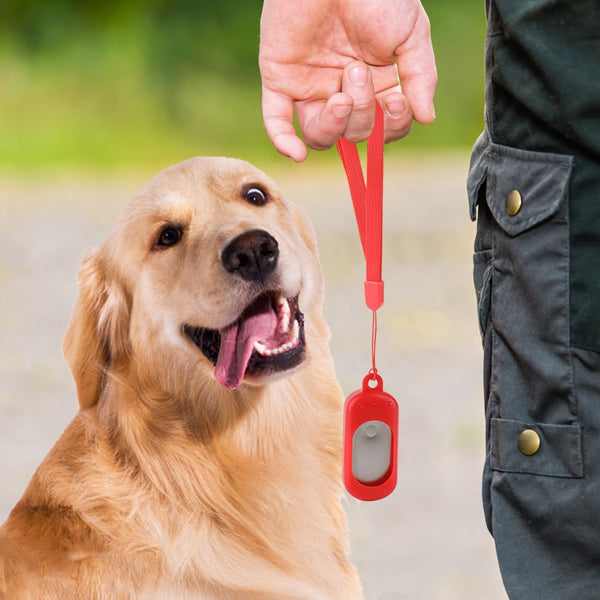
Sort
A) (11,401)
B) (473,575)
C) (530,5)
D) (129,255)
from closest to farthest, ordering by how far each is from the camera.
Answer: (530,5)
(129,255)
(473,575)
(11,401)

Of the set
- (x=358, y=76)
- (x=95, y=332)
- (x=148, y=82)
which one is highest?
(x=148, y=82)

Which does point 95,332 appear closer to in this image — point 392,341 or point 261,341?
point 261,341

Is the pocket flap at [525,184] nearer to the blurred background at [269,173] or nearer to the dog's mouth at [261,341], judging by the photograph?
the dog's mouth at [261,341]

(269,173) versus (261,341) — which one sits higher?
(269,173)

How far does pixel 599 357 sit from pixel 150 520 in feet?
2.17

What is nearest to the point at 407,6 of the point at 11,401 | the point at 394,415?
the point at 394,415

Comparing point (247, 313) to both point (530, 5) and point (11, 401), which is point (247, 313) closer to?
point (530, 5)

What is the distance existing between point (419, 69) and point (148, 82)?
5.79 metres

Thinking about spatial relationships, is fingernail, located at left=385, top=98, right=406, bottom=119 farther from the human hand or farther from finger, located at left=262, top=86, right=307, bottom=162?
finger, located at left=262, top=86, right=307, bottom=162

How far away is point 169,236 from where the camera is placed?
129 centimetres

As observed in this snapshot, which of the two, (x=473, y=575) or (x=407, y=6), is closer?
(x=407, y=6)

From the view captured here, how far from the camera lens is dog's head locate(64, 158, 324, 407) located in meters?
1.23

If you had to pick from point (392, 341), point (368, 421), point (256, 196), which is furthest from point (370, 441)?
point (392, 341)

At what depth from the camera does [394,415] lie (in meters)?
1.20
